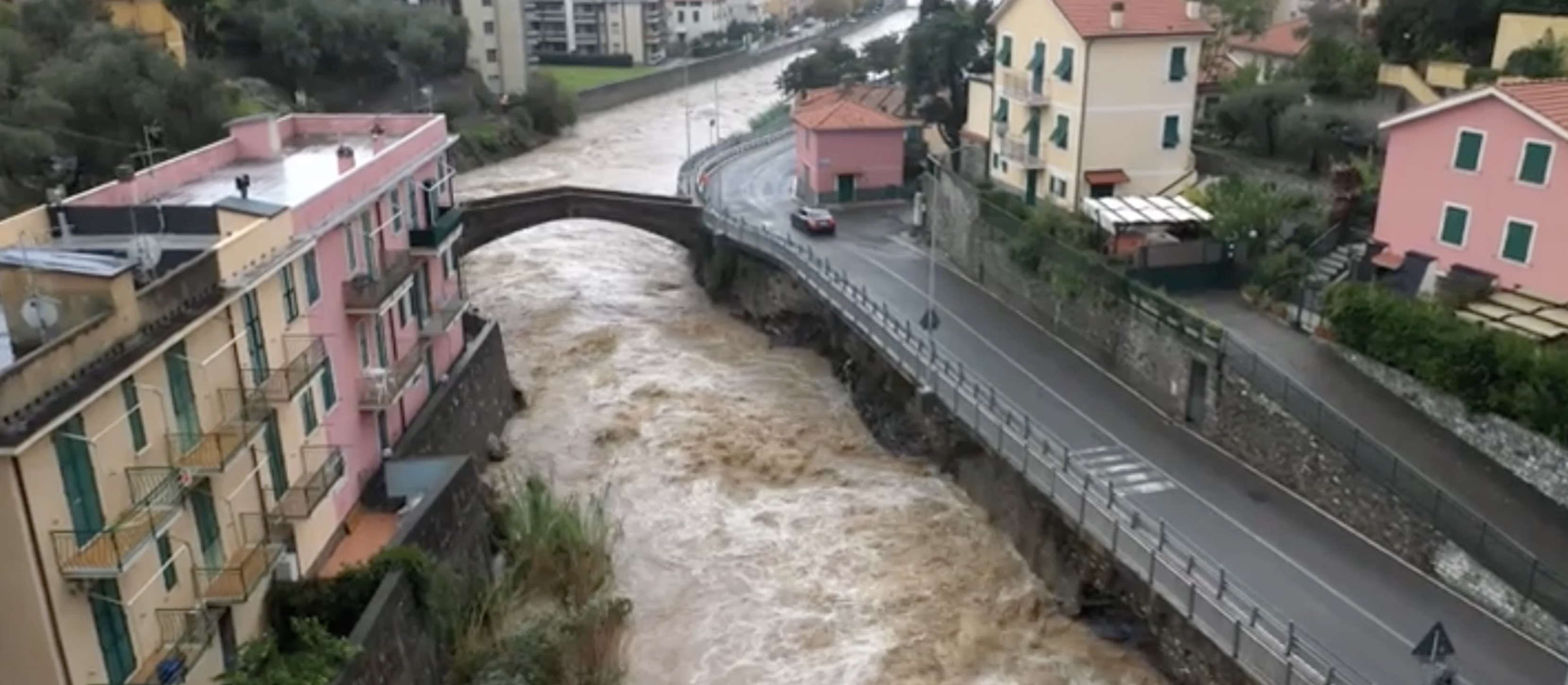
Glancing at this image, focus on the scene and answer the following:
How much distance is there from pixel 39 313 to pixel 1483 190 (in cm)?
2800

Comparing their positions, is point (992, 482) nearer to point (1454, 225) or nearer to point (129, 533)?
point (1454, 225)

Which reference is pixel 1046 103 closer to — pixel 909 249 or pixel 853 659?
pixel 909 249

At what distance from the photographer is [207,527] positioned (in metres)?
18.6

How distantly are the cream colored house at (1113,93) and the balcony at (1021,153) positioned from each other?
0.08 m

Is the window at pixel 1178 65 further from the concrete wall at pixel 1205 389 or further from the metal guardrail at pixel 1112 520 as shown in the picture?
the metal guardrail at pixel 1112 520

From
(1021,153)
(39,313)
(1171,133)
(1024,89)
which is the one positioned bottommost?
(1021,153)

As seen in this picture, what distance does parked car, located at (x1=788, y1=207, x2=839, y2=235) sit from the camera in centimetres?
4759

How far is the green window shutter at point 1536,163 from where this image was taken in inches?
998

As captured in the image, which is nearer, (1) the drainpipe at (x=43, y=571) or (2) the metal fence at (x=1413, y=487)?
(1) the drainpipe at (x=43, y=571)

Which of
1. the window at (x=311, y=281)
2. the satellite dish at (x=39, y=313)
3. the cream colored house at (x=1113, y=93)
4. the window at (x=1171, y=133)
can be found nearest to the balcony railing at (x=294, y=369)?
the window at (x=311, y=281)

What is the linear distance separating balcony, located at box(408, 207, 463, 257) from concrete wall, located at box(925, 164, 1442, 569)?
56.6 feet

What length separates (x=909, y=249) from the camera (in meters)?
45.7

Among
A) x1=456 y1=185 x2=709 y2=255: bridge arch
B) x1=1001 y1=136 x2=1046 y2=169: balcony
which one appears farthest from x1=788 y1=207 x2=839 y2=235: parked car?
x1=1001 y1=136 x2=1046 y2=169: balcony

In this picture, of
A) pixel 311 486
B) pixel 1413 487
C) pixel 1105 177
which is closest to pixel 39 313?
pixel 311 486
